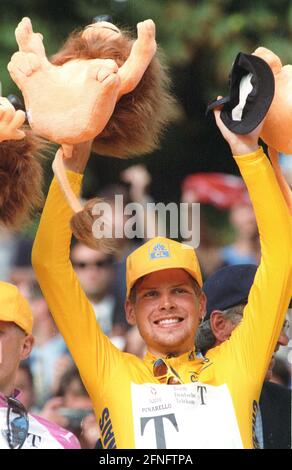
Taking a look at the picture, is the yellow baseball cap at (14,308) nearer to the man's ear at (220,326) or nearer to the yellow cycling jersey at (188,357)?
the yellow cycling jersey at (188,357)

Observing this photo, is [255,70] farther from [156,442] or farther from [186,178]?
[186,178]

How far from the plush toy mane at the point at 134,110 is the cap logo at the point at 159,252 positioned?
0.24m

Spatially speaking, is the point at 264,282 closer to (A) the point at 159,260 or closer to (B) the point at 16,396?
(A) the point at 159,260

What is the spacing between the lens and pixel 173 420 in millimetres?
2756

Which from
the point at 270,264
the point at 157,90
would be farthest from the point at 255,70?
the point at 270,264

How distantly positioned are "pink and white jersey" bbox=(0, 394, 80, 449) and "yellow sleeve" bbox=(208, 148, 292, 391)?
16.4 inches

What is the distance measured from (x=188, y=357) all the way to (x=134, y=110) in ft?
2.05

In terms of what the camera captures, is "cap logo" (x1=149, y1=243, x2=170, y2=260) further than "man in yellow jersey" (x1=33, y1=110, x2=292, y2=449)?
Yes

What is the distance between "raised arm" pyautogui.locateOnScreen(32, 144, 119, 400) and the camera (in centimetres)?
290

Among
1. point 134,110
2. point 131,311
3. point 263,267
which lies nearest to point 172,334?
point 131,311

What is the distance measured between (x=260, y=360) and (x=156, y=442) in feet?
1.19

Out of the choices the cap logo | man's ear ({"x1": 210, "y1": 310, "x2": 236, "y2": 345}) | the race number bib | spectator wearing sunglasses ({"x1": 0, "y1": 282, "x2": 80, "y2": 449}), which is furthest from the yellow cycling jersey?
man's ear ({"x1": 210, "y1": 310, "x2": 236, "y2": 345})

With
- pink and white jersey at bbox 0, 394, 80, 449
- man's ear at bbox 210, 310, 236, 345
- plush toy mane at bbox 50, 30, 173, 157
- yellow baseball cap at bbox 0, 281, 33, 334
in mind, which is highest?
plush toy mane at bbox 50, 30, 173, 157

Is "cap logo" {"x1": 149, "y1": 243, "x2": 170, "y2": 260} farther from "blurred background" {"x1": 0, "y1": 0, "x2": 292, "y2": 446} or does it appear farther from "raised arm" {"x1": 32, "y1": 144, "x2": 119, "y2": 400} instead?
"blurred background" {"x1": 0, "y1": 0, "x2": 292, "y2": 446}
